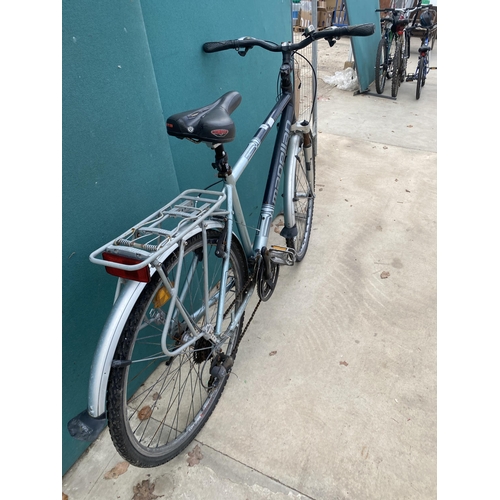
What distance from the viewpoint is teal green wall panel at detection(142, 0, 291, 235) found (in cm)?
178

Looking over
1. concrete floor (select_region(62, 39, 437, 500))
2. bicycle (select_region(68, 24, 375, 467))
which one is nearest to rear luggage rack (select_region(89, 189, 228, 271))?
bicycle (select_region(68, 24, 375, 467))

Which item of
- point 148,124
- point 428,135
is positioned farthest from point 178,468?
point 428,135

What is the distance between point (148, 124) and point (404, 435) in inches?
71.8

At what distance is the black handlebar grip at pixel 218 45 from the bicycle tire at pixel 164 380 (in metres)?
1.04

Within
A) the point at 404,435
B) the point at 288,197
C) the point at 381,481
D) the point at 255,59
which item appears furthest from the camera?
the point at 255,59

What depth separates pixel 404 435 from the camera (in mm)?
1768

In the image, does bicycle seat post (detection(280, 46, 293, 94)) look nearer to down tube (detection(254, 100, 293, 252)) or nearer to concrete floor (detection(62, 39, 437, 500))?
down tube (detection(254, 100, 293, 252))

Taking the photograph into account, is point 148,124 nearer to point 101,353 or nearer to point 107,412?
point 101,353

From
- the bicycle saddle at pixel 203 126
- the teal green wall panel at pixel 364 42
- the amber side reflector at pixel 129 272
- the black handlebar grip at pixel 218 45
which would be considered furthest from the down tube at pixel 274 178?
the teal green wall panel at pixel 364 42

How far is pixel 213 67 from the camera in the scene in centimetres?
212

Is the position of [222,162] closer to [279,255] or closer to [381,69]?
[279,255]

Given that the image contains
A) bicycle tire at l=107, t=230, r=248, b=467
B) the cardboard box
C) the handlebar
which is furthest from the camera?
the cardboard box

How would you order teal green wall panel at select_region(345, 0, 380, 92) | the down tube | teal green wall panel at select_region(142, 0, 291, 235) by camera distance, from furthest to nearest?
teal green wall panel at select_region(345, 0, 380, 92), the down tube, teal green wall panel at select_region(142, 0, 291, 235)

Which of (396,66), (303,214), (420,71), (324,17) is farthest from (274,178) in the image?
(324,17)
